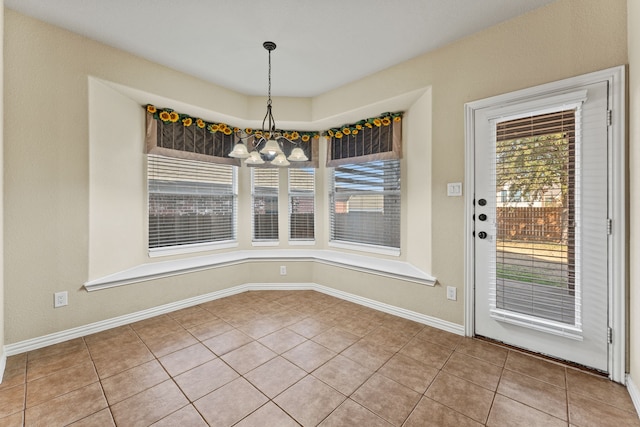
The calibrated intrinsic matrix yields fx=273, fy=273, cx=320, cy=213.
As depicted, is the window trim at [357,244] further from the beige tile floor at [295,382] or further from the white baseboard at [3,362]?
the white baseboard at [3,362]

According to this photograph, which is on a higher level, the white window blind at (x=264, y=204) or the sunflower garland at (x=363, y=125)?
the sunflower garland at (x=363, y=125)

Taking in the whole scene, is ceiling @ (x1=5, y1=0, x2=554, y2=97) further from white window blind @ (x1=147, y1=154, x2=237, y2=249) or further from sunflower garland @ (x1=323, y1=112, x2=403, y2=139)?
white window blind @ (x1=147, y1=154, x2=237, y2=249)

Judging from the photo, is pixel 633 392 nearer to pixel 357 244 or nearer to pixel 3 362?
pixel 357 244

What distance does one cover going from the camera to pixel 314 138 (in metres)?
4.02

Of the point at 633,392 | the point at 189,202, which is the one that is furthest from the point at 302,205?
the point at 633,392

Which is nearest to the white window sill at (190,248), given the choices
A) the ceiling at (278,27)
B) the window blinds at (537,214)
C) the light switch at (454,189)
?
the ceiling at (278,27)

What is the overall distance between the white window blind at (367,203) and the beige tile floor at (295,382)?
4.00 feet

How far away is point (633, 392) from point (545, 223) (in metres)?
1.13

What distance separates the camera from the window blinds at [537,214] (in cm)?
203

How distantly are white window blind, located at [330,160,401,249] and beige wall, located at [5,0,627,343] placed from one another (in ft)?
0.65

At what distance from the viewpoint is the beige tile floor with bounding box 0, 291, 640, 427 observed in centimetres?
156

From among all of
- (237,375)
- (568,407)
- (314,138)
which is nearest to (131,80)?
(314,138)

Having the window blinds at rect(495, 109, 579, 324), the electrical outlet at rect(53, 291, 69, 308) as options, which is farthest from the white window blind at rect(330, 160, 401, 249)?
the electrical outlet at rect(53, 291, 69, 308)

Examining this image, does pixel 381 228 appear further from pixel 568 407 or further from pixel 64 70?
pixel 64 70
